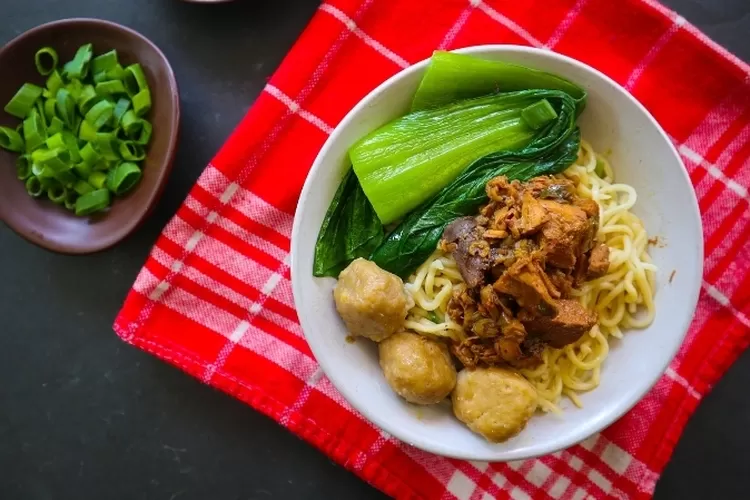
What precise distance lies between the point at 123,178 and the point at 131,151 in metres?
0.15

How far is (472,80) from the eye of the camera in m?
2.68

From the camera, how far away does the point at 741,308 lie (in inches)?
122

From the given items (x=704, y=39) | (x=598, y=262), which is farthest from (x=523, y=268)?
(x=704, y=39)

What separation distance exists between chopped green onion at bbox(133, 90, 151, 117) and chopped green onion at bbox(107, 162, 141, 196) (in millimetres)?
251

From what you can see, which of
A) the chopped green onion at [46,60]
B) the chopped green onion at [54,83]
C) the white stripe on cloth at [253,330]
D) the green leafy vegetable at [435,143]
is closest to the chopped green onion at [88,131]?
the chopped green onion at [54,83]

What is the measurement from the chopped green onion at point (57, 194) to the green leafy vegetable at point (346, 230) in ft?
4.27

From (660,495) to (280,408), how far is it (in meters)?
1.87

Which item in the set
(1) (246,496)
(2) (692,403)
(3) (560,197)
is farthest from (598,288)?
(1) (246,496)

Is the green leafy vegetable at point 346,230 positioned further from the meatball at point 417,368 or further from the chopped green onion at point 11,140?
the chopped green onion at point 11,140

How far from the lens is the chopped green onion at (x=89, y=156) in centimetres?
309

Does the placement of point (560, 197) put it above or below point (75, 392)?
above

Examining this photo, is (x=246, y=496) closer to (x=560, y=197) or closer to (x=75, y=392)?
(x=75, y=392)

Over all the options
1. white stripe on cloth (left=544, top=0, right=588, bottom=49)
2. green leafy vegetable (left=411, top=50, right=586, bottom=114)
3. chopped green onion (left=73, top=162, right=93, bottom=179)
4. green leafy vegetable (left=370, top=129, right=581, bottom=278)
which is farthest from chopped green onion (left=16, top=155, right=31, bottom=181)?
white stripe on cloth (left=544, top=0, right=588, bottom=49)

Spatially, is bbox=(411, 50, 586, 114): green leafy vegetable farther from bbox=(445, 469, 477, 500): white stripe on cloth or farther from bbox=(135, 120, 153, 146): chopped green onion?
bbox=(445, 469, 477, 500): white stripe on cloth
